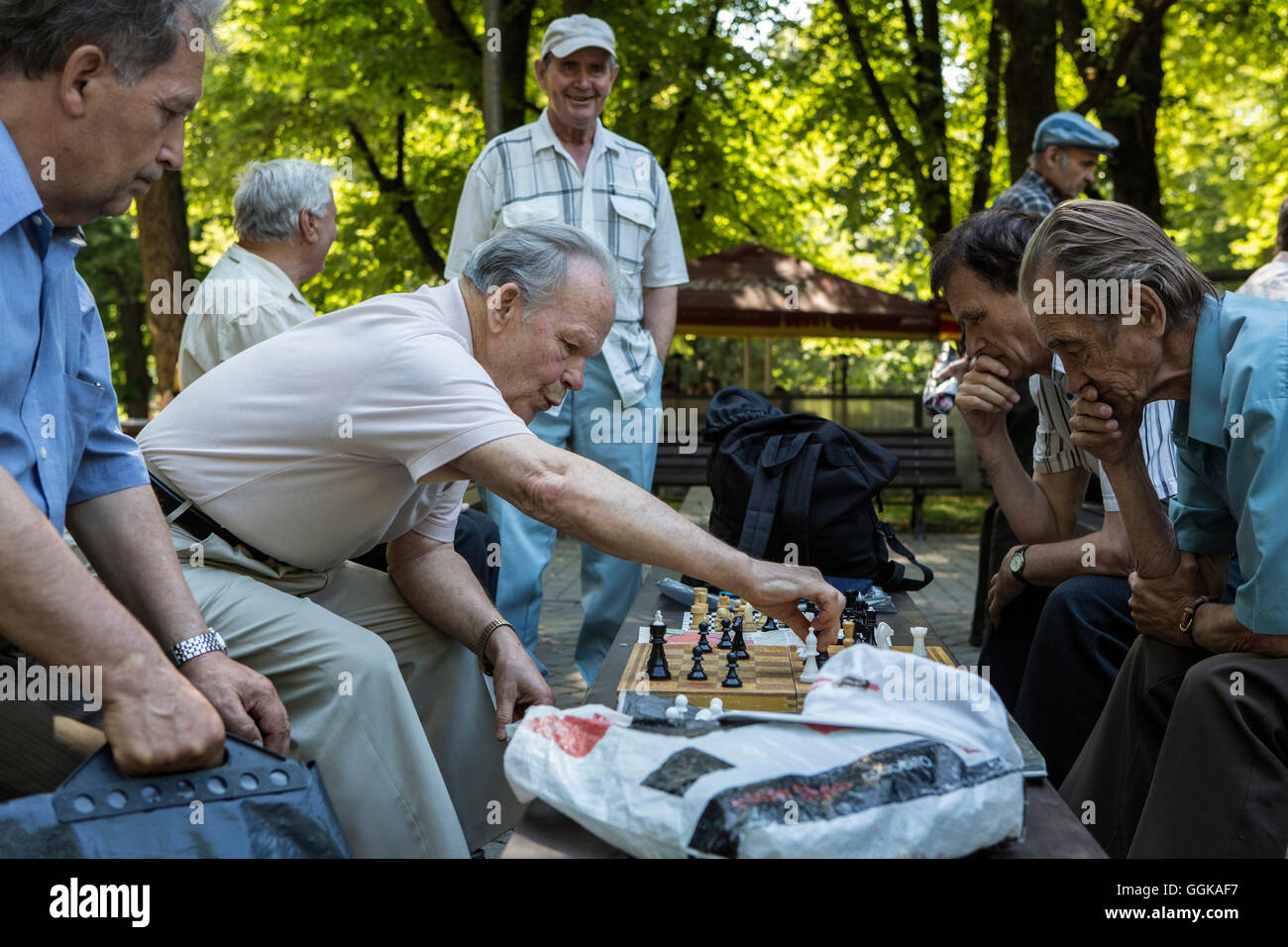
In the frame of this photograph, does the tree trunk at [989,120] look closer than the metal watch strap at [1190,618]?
No

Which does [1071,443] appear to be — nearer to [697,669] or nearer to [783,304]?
[697,669]

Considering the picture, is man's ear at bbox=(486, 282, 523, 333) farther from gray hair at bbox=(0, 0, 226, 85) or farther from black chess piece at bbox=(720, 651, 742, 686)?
gray hair at bbox=(0, 0, 226, 85)

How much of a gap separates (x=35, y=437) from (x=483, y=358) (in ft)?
3.82

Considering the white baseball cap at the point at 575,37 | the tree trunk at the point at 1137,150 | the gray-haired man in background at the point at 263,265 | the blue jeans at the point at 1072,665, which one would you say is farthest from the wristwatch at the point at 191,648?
the tree trunk at the point at 1137,150

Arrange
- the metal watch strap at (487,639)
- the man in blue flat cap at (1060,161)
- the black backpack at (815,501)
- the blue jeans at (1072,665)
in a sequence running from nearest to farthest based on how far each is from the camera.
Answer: the metal watch strap at (487,639) < the blue jeans at (1072,665) < the black backpack at (815,501) < the man in blue flat cap at (1060,161)

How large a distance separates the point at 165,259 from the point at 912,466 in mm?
7010

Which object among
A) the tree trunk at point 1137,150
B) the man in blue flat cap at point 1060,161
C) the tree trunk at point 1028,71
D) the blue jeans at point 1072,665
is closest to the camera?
the blue jeans at point 1072,665

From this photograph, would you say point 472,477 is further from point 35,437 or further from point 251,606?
point 35,437

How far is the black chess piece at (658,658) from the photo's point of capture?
2.92 m

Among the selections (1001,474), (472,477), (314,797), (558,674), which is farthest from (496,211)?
(314,797)

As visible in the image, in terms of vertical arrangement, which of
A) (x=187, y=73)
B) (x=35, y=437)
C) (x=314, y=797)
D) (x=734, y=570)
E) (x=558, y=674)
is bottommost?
(x=558, y=674)

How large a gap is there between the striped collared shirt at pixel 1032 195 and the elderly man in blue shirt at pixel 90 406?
4.61 m

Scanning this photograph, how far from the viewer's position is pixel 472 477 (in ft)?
8.89

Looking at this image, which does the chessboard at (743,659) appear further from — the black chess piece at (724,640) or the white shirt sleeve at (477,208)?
the white shirt sleeve at (477,208)
